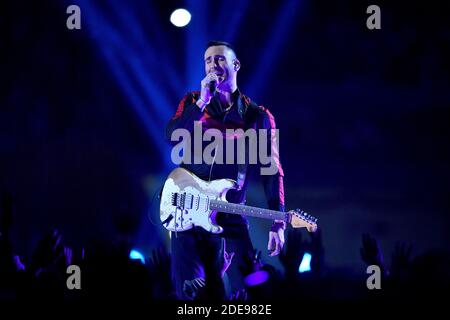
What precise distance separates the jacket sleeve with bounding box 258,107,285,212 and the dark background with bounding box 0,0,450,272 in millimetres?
1342

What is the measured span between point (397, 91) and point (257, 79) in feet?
5.18

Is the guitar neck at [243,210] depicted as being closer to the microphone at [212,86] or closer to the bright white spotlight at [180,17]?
the microphone at [212,86]

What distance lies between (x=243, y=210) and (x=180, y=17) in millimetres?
2656

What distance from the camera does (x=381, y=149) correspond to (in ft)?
21.0

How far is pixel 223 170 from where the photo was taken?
15.9 ft

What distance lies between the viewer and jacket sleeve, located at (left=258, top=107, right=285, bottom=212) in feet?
16.6

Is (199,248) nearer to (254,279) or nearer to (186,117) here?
(186,117)

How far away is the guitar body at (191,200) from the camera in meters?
4.74

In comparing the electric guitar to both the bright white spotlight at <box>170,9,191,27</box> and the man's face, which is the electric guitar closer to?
the man's face

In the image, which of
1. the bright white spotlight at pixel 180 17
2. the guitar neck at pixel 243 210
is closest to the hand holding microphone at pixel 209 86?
the guitar neck at pixel 243 210

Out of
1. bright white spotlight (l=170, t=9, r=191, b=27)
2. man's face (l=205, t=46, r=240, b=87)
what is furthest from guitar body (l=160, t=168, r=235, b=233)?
bright white spotlight (l=170, t=9, r=191, b=27)

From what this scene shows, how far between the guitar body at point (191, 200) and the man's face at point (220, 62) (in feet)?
2.88

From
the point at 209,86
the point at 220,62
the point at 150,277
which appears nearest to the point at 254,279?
the point at 150,277

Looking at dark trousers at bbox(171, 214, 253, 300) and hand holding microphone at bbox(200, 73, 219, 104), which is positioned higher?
hand holding microphone at bbox(200, 73, 219, 104)
